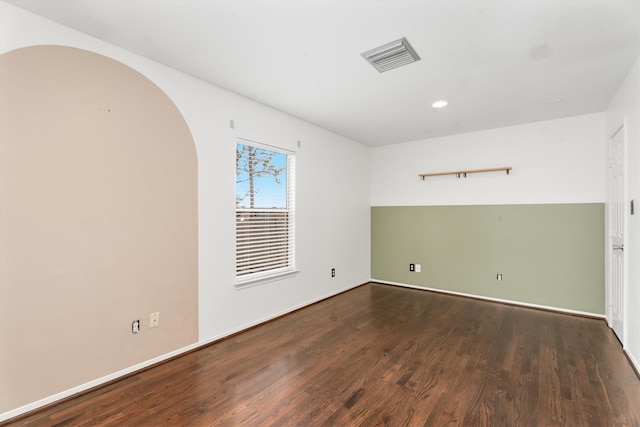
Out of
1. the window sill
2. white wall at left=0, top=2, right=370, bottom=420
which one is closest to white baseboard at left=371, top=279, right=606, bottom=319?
white wall at left=0, top=2, right=370, bottom=420

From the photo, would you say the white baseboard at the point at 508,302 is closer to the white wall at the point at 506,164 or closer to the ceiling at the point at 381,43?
the white wall at the point at 506,164

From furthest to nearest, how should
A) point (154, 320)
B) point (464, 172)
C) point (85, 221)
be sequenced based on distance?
point (464, 172), point (154, 320), point (85, 221)

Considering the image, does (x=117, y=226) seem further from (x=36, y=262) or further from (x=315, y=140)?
(x=315, y=140)

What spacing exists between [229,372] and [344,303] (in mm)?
2221

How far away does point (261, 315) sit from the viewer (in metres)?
3.59

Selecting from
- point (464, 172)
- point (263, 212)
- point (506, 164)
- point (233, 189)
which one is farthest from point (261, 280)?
point (506, 164)

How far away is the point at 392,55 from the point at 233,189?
2.03m

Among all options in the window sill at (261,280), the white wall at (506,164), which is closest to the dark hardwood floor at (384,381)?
the window sill at (261,280)

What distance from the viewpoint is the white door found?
3.00 meters

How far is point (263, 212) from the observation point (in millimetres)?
3670

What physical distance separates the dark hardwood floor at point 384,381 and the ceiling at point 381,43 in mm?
2630

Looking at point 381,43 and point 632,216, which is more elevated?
point 381,43

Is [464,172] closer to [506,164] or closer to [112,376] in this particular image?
[506,164]

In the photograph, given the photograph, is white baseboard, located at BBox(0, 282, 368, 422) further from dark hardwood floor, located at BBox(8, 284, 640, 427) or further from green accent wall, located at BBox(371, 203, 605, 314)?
green accent wall, located at BBox(371, 203, 605, 314)
